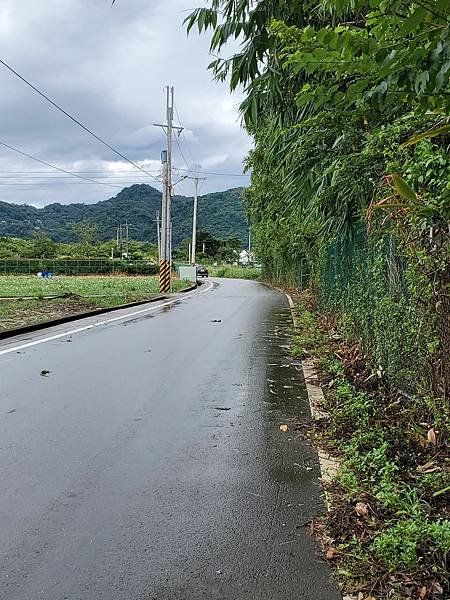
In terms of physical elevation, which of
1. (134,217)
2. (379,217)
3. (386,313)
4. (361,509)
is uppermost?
(134,217)

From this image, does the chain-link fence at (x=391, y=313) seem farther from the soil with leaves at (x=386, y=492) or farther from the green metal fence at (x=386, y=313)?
the soil with leaves at (x=386, y=492)

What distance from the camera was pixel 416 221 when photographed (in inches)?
175

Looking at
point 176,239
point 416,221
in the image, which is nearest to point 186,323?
point 416,221

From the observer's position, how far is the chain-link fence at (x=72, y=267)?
6581cm

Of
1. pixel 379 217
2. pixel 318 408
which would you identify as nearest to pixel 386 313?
pixel 379 217

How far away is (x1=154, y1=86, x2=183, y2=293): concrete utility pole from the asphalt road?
71.1 feet

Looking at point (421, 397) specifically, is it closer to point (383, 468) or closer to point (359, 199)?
point (383, 468)

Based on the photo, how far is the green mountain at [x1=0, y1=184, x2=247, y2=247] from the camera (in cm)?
10993

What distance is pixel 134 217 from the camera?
116250 millimetres

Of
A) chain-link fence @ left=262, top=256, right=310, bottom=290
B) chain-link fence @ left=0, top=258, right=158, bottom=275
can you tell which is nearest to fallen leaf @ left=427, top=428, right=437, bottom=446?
chain-link fence @ left=262, top=256, right=310, bottom=290

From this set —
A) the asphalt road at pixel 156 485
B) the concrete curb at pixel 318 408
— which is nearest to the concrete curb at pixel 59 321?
the asphalt road at pixel 156 485

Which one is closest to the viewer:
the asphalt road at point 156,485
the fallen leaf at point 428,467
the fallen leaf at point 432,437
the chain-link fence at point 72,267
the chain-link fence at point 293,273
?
the asphalt road at point 156,485

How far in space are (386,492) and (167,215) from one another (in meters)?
30.1

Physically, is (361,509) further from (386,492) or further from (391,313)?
(391,313)
